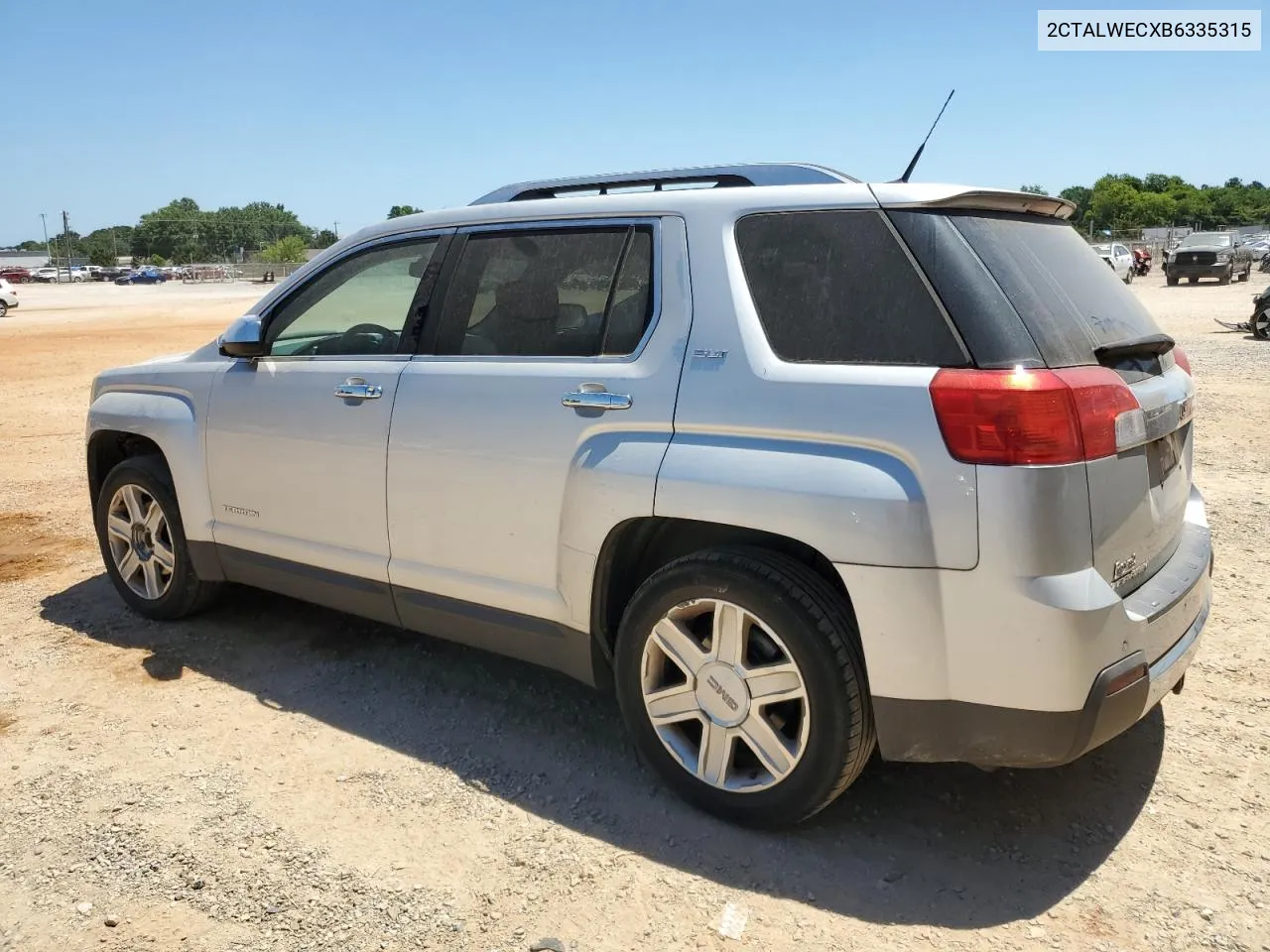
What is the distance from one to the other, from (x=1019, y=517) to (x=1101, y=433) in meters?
0.35

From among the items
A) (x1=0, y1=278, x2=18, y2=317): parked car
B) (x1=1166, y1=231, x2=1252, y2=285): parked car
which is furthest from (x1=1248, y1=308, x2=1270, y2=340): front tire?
(x1=0, y1=278, x2=18, y2=317): parked car

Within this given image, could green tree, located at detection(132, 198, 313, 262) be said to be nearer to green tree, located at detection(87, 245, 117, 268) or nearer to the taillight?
green tree, located at detection(87, 245, 117, 268)

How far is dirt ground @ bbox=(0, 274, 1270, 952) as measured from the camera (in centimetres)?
275

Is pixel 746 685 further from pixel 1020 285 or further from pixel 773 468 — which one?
pixel 1020 285

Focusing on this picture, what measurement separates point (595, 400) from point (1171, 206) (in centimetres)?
12246

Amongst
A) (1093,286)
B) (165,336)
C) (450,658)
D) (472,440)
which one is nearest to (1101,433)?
(1093,286)

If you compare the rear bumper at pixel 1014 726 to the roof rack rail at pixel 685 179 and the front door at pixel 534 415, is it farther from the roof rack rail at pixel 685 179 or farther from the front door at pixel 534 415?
the roof rack rail at pixel 685 179

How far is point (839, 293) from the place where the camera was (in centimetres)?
293

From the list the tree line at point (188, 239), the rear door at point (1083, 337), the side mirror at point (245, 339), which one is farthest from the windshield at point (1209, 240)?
the tree line at point (188, 239)

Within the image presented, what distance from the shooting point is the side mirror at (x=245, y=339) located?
14.5ft

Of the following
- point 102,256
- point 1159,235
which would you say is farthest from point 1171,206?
point 102,256

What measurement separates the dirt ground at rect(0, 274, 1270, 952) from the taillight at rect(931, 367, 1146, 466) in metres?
1.26

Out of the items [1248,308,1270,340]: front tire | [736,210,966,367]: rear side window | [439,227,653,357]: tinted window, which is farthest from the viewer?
[1248,308,1270,340]: front tire

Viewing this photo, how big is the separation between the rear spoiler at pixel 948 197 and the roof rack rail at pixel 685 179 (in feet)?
0.91
